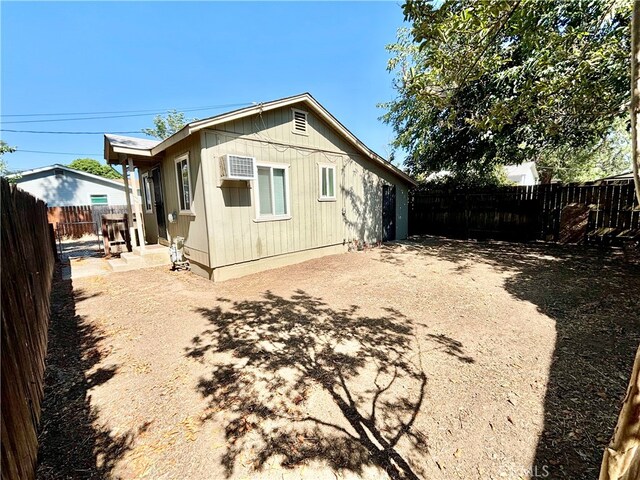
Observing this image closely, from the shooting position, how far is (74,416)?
7.47ft

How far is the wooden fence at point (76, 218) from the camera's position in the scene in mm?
15406

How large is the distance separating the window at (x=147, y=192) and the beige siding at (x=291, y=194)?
4786 millimetres

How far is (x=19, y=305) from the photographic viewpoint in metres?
2.10

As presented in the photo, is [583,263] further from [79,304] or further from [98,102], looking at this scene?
[98,102]

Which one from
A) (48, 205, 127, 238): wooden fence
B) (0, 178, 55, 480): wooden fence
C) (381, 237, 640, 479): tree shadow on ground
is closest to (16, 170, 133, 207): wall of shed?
(48, 205, 127, 238): wooden fence

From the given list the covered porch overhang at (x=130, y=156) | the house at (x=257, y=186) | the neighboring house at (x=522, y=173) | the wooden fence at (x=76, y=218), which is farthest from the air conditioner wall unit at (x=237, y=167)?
the neighboring house at (x=522, y=173)

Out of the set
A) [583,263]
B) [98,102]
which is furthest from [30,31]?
[98,102]

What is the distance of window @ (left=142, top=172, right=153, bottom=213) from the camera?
31.0 ft

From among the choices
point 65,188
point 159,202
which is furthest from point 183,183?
point 65,188

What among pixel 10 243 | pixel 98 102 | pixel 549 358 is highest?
pixel 98 102

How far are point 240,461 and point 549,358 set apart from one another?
10.4 feet

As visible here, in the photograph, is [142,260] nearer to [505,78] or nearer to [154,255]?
[154,255]

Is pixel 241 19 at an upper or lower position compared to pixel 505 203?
upper

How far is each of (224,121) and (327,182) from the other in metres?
3.44
